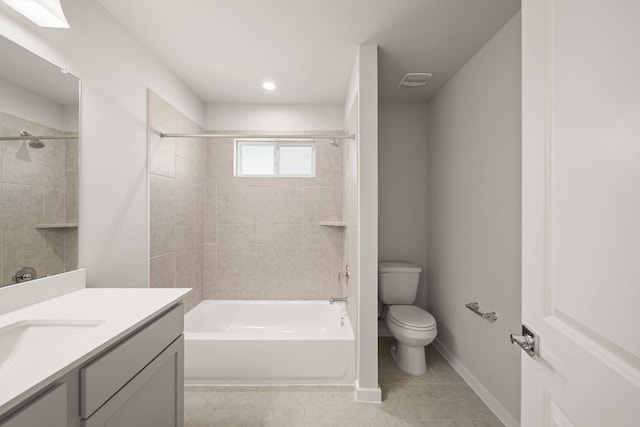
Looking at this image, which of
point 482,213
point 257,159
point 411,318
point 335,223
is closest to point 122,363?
point 335,223

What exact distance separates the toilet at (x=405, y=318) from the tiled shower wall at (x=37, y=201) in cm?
219

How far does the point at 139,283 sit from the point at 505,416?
2459mm

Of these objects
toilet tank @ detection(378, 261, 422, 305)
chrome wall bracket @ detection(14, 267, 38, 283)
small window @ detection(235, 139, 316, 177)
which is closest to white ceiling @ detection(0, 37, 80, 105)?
chrome wall bracket @ detection(14, 267, 38, 283)

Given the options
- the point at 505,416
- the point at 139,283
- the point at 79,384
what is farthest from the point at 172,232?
the point at 505,416

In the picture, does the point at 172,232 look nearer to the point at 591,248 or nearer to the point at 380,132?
the point at 380,132

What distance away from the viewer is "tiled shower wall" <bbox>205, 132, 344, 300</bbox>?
2.99 meters

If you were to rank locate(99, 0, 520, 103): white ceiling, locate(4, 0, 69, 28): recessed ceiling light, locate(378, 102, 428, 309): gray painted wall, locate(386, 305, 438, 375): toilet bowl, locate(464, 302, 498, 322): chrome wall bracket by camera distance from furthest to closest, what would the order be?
locate(378, 102, 428, 309): gray painted wall → locate(386, 305, 438, 375): toilet bowl → locate(464, 302, 498, 322): chrome wall bracket → locate(99, 0, 520, 103): white ceiling → locate(4, 0, 69, 28): recessed ceiling light

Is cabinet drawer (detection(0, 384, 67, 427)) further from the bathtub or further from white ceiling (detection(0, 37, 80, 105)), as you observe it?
the bathtub

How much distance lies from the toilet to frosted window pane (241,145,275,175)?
1.57 meters

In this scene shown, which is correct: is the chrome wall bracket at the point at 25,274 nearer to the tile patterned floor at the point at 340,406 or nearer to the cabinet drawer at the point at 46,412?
the cabinet drawer at the point at 46,412

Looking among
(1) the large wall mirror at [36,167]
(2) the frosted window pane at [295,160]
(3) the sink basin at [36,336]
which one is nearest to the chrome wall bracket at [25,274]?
(1) the large wall mirror at [36,167]

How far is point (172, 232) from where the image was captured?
7.66ft

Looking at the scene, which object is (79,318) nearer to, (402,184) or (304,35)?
(304,35)

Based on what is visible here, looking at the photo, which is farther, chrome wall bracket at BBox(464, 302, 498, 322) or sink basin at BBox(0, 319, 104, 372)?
chrome wall bracket at BBox(464, 302, 498, 322)
